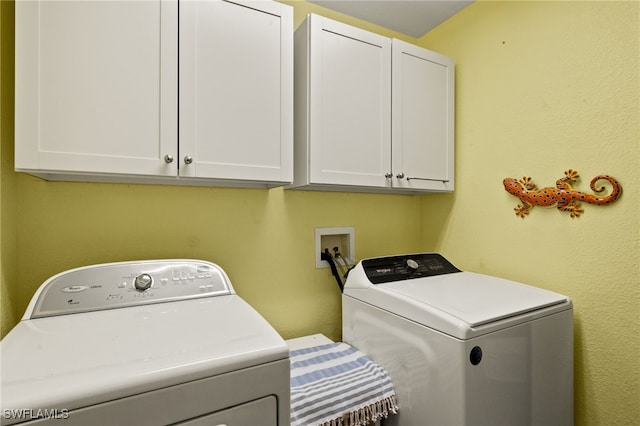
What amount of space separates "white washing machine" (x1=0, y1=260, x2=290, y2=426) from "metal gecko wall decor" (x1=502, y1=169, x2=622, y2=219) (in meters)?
1.32

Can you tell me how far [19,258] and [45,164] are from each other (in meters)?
0.48

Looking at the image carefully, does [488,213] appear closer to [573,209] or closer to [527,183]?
[527,183]

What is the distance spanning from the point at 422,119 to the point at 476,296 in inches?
36.2

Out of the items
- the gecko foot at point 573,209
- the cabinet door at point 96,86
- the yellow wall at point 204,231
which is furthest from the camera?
the gecko foot at point 573,209

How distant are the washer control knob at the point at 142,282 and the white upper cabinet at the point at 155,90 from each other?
14.1 inches

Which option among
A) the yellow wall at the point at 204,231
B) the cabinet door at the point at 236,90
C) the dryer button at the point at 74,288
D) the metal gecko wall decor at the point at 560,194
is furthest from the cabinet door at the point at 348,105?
the dryer button at the point at 74,288

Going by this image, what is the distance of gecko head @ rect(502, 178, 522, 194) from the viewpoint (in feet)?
4.94

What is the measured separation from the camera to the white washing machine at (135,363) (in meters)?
0.59

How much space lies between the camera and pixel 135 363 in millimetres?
666

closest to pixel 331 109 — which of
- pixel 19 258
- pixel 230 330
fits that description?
pixel 230 330

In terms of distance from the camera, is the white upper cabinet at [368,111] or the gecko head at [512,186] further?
the gecko head at [512,186]

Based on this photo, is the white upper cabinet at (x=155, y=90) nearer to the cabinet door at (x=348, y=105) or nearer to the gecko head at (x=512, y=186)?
the cabinet door at (x=348, y=105)

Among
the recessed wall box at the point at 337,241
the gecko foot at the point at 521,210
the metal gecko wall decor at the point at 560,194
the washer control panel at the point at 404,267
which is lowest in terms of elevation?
the washer control panel at the point at 404,267

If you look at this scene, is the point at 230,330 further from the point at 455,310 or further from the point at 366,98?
the point at 366,98
